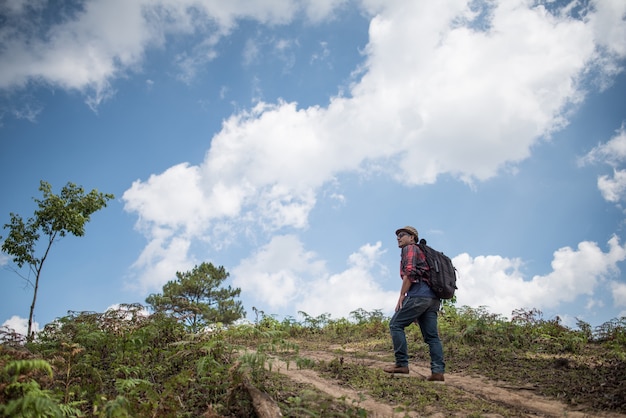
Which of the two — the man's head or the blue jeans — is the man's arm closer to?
the blue jeans

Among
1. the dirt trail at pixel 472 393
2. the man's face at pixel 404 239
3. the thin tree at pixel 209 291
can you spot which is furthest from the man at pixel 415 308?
the thin tree at pixel 209 291

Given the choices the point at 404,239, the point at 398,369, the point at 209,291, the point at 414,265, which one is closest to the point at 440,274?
the point at 414,265

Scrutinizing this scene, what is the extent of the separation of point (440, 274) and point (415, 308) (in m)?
0.80

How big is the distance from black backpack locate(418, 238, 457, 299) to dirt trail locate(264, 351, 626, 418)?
166 cm

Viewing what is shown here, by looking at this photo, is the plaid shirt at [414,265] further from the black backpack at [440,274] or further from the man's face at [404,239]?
the man's face at [404,239]

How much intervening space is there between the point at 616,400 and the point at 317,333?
33.0ft

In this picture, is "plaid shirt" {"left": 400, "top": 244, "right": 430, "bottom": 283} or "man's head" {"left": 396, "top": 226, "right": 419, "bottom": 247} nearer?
"plaid shirt" {"left": 400, "top": 244, "right": 430, "bottom": 283}

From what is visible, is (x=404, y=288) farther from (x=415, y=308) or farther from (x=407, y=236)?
(x=407, y=236)

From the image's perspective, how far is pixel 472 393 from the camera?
737 centimetres

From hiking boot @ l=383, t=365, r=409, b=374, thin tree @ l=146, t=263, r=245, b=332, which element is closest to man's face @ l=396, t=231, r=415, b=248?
hiking boot @ l=383, t=365, r=409, b=374

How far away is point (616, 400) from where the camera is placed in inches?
268

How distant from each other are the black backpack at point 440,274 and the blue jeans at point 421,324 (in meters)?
0.26

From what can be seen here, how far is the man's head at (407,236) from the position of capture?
8695 mm

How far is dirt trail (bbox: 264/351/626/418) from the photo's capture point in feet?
20.6
